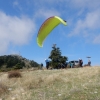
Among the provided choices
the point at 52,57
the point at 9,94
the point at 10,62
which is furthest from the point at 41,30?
the point at 10,62

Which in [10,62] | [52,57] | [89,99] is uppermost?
[10,62]

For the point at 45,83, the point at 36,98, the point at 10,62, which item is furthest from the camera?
the point at 10,62

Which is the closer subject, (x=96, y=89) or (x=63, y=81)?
(x=96, y=89)

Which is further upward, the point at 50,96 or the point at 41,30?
the point at 41,30

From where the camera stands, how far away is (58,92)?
335 inches

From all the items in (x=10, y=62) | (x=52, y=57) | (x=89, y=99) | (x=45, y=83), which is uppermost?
(x=10, y=62)

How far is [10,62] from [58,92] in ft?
201

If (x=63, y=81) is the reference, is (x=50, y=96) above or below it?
below

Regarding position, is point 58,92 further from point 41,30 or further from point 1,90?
point 41,30

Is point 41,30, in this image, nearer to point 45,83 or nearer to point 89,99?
point 89,99

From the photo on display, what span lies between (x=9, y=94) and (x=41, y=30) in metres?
4.96

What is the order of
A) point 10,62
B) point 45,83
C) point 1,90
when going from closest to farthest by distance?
point 1,90 → point 45,83 → point 10,62

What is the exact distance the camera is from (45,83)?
35.1 ft

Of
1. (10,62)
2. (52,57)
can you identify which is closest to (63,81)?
(52,57)
